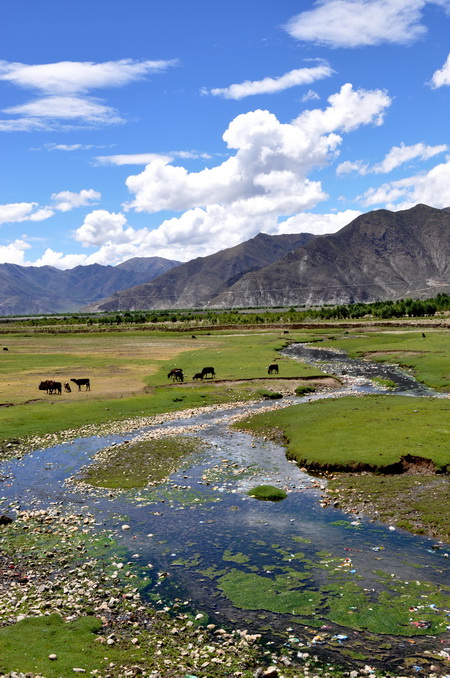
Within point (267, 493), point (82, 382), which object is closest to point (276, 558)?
point (267, 493)

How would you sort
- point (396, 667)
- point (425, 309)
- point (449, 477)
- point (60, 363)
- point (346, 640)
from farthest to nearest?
point (425, 309)
point (60, 363)
point (449, 477)
point (346, 640)
point (396, 667)

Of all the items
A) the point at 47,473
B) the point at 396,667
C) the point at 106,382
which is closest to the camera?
the point at 396,667

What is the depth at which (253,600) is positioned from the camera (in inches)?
625

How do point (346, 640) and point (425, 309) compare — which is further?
point (425, 309)

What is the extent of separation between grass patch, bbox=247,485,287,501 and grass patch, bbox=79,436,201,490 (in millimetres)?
5940

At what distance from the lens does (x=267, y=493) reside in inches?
984

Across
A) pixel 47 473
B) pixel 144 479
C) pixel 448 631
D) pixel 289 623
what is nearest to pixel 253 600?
pixel 289 623

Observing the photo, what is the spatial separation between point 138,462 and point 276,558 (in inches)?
586

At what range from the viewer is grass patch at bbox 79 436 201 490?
28047 mm

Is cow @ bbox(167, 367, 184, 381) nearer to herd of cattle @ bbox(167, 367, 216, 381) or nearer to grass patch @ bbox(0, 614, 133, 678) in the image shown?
herd of cattle @ bbox(167, 367, 216, 381)

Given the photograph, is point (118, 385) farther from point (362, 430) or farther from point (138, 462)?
point (362, 430)

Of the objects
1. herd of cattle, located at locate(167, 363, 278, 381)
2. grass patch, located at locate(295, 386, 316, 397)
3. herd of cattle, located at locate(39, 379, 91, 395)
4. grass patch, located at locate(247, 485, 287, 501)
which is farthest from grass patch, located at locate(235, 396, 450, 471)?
herd of cattle, located at locate(39, 379, 91, 395)

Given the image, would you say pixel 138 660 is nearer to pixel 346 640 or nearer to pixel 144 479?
pixel 346 640

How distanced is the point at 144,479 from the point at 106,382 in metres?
38.7
